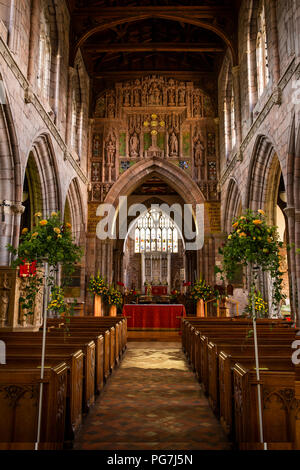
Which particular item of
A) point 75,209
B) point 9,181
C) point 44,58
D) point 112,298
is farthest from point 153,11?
point 112,298

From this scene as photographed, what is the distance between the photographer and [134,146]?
16547 mm

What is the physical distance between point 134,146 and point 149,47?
3.84 metres

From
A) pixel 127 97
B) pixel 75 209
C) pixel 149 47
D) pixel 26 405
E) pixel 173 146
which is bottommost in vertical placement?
pixel 26 405

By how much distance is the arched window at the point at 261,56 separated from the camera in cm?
1077

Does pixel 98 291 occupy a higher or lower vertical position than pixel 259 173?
lower

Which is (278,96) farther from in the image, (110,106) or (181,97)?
(110,106)

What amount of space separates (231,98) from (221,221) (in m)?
4.83

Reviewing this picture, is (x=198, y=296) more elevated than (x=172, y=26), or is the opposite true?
(x=172, y=26)

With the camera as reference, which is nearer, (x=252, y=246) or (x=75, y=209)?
(x=252, y=246)

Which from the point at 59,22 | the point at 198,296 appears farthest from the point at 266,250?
the point at 59,22

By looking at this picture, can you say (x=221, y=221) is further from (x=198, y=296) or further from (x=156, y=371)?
(x=156, y=371)

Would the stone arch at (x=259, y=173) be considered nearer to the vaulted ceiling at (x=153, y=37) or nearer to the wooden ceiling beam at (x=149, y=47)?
the vaulted ceiling at (x=153, y=37)

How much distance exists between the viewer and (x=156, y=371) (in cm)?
625

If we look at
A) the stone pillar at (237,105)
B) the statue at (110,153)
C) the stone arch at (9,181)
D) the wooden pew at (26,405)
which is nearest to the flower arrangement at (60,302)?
the wooden pew at (26,405)
